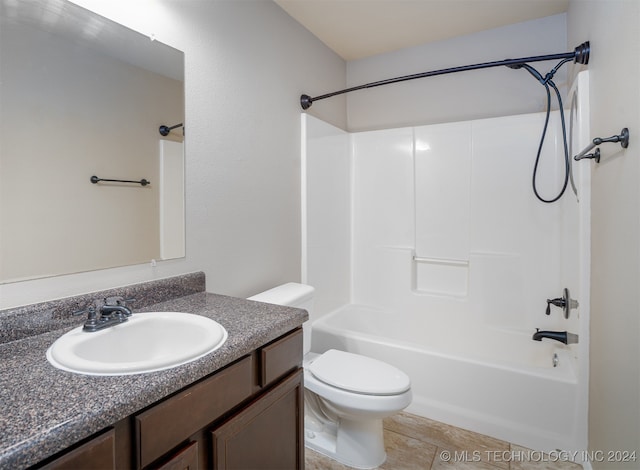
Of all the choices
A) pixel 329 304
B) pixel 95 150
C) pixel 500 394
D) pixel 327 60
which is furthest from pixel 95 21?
pixel 500 394

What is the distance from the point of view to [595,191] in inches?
62.2

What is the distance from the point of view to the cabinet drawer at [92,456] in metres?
0.59

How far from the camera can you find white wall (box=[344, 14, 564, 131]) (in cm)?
236

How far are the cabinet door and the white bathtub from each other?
1049mm

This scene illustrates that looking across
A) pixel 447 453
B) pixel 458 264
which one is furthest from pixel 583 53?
pixel 447 453

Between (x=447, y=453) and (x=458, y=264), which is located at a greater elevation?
(x=458, y=264)

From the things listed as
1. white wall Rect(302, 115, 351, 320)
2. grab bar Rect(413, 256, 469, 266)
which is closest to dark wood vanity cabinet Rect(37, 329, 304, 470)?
white wall Rect(302, 115, 351, 320)

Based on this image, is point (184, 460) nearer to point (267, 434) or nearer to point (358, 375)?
point (267, 434)

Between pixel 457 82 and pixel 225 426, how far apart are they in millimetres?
2664

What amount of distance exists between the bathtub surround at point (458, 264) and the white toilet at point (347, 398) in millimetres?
437

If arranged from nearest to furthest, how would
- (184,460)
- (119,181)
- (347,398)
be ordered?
1. (184,460)
2. (119,181)
3. (347,398)

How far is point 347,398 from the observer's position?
1578 millimetres

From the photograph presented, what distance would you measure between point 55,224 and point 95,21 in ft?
2.34

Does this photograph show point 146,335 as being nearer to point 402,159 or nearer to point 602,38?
point 602,38
